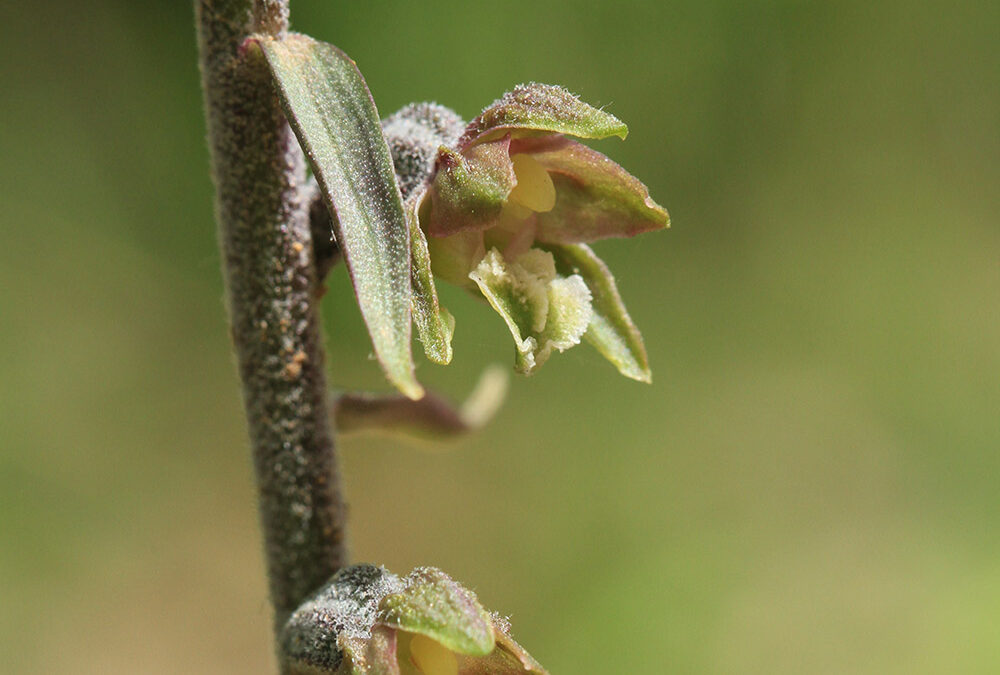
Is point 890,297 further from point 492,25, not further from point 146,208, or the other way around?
point 146,208

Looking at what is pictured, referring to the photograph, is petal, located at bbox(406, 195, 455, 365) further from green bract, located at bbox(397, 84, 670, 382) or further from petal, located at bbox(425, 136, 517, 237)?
petal, located at bbox(425, 136, 517, 237)

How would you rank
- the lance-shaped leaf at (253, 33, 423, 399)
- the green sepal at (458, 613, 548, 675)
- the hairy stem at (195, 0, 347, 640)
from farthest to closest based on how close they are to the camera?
the hairy stem at (195, 0, 347, 640) < the green sepal at (458, 613, 548, 675) < the lance-shaped leaf at (253, 33, 423, 399)

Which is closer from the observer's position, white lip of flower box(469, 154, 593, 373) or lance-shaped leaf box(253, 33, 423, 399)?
lance-shaped leaf box(253, 33, 423, 399)

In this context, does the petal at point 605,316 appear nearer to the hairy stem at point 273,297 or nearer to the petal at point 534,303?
the petal at point 534,303

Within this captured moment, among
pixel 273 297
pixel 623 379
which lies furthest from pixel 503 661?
pixel 623 379

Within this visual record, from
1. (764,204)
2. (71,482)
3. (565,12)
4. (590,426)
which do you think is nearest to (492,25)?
(565,12)

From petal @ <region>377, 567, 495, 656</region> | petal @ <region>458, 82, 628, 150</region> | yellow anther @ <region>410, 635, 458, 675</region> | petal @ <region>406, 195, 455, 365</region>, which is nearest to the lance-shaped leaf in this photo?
petal @ <region>406, 195, 455, 365</region>
